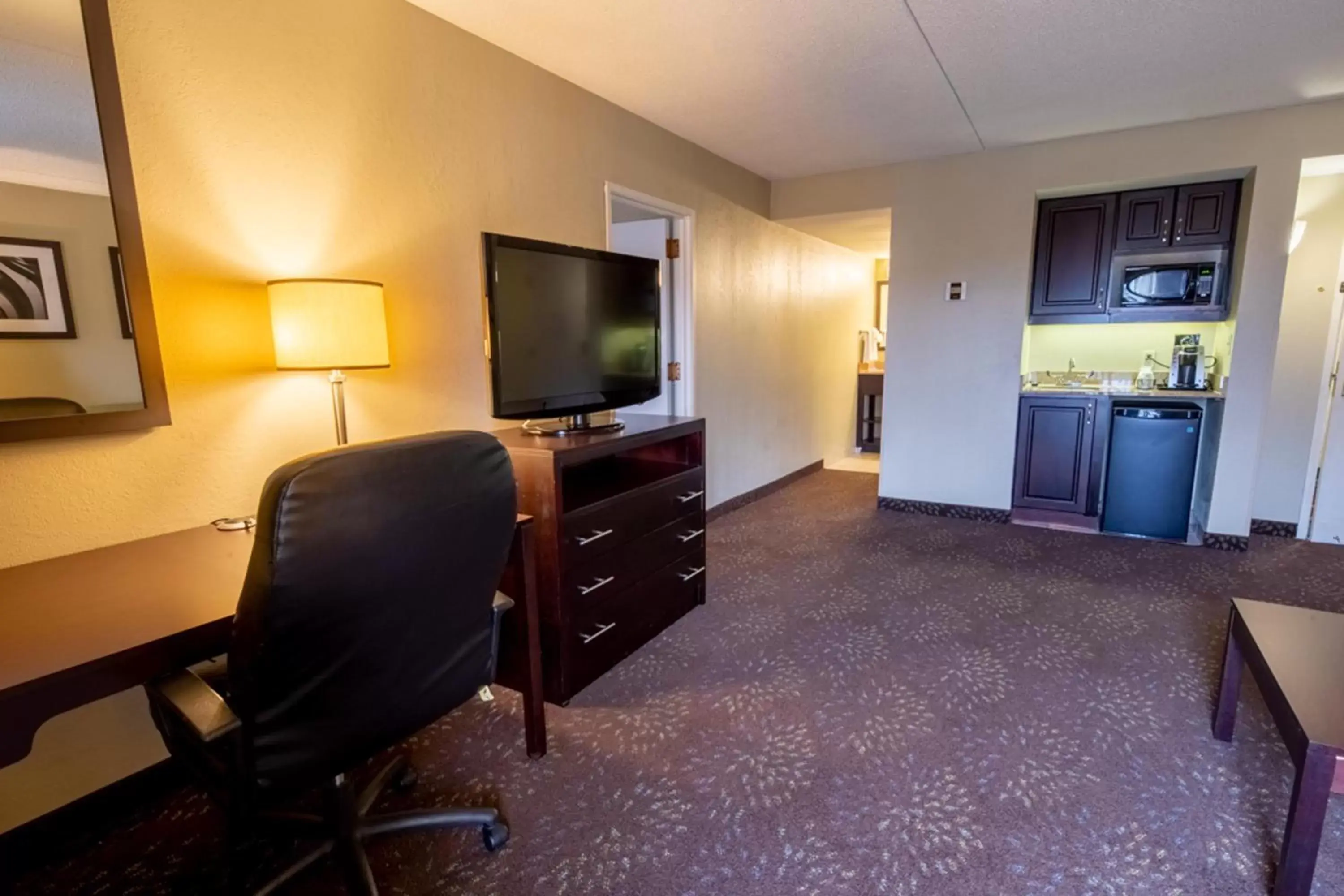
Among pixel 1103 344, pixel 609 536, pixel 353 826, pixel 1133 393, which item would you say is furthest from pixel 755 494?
pixel 353 826

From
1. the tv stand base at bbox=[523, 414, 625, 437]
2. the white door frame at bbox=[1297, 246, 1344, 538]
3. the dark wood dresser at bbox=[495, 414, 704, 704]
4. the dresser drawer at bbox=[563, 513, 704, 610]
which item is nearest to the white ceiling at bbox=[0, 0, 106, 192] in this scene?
the dark wood dresser at bbox=[495, 414, 704, 704]

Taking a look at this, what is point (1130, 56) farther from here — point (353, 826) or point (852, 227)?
point (353, 826)

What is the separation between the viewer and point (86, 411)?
5.08ft

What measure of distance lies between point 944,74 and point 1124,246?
1.92m

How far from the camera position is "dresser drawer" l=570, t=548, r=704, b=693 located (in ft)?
7.30

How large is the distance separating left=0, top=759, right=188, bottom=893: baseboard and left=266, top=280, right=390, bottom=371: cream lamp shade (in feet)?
3.94

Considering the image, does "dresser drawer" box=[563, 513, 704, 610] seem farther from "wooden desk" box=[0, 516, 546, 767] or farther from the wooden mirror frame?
the wooden mirror frame

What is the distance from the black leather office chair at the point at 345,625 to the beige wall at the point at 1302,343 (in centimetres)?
442

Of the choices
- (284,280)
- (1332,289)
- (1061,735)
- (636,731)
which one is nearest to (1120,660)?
(1061,735)

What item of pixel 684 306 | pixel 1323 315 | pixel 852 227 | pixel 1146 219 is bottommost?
pixel 1323 315

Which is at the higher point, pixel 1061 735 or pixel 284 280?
pixel 284 280

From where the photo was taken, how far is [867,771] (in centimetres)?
183

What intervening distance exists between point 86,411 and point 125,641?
2.72 ft

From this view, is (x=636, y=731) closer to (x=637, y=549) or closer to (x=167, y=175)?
(x=637, y=549)
